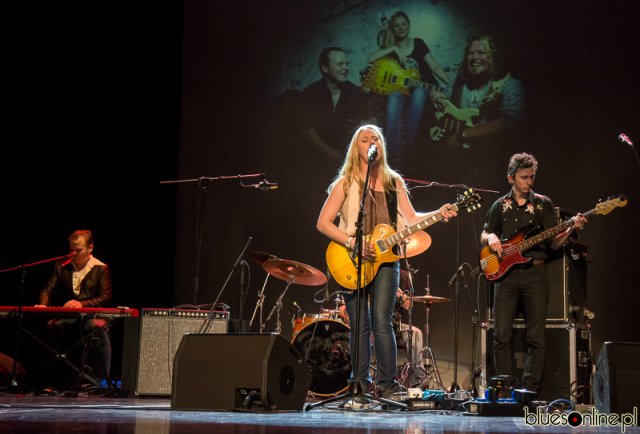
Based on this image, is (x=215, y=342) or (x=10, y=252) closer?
(x=215, y=342)

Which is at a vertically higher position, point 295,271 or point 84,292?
point 295,271

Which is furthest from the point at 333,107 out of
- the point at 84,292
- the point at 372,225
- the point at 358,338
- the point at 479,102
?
the point at 358,338

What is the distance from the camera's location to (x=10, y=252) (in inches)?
329

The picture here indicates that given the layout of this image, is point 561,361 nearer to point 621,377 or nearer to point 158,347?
point 621,377

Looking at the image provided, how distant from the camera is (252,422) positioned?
367 cm

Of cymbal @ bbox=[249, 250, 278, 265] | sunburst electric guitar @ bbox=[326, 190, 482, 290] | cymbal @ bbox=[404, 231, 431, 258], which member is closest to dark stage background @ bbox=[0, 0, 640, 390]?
cymbal @ bbox=[404, 231, 431, 258]

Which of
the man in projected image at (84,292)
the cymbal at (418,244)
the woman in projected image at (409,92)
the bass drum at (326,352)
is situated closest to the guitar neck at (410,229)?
the cymbal at (418,244)

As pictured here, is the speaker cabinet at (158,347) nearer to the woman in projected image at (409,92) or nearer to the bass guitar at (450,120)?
the woman in projected image at (409,92)

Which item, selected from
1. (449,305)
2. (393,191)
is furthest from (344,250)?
(449,305)

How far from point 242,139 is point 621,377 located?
605 centimetres

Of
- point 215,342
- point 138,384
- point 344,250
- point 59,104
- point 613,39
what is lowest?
point 138,384

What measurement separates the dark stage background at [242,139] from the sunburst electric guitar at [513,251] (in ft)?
6.71

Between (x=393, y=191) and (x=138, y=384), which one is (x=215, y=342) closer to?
(x=393, y=191)

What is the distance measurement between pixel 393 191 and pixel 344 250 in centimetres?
54
